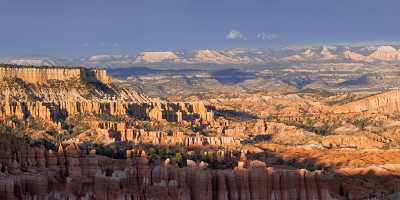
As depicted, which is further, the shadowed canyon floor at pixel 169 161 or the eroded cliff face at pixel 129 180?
the shadowed canyon floor at pixel 169 161

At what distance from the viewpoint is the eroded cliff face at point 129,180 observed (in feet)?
262

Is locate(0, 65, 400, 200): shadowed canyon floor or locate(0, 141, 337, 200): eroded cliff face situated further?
locate(0, 65, 400, 200): shadowed canyon floor

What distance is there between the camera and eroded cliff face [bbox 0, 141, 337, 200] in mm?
79812

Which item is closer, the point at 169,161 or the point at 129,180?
the point at 129,180

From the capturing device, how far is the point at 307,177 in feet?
316

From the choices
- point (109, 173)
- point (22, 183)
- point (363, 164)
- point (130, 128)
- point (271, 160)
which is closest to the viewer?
point (22, 183)

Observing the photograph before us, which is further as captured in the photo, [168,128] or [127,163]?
[168,128]

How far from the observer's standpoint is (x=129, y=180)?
86.2 metres

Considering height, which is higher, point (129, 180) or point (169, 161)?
point (169, 161)

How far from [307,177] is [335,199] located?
3.76 metres

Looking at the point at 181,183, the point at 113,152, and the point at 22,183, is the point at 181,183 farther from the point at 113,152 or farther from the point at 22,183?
the point at 113,152

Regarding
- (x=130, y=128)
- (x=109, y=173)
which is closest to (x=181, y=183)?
(x=109, y=173)

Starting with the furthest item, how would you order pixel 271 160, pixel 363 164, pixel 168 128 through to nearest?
1. pixel 168 128
2. pixel 271 160
3. pixel 363 164

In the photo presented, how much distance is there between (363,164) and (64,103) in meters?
84.6
